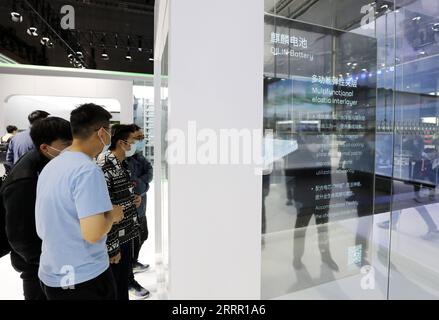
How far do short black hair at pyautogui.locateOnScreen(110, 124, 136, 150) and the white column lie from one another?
1263 millimetres

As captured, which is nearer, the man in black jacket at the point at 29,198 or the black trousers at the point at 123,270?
the man in black jacket at the point at 29,198

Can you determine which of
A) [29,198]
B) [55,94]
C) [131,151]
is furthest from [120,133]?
[55,94]

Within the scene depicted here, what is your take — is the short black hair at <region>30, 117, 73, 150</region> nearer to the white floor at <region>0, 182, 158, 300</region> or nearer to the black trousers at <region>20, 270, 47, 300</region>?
the black trousers at <region>20, 270, 47, 300</region>

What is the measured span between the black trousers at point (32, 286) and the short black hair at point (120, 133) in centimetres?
101

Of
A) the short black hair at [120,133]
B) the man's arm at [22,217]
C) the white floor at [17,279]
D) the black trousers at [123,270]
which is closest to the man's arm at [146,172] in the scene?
the short black hair at [120,133]

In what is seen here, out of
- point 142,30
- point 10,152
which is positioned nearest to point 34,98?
point 142,30

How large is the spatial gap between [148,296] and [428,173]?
3.72 meters

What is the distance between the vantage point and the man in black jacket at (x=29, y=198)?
1464 millimetres

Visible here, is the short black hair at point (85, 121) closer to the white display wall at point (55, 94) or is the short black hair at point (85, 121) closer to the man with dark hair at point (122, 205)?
the man with dark hair at point (122, 205)

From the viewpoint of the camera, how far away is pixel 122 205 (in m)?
2.02

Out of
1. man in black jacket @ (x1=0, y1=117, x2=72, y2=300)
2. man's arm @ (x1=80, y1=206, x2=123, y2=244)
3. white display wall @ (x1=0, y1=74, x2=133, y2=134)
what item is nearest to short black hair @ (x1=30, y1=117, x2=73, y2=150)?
man in black jacket @ (x1=0, y1=117, x2=72, y2=300)

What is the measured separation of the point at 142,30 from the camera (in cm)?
948
